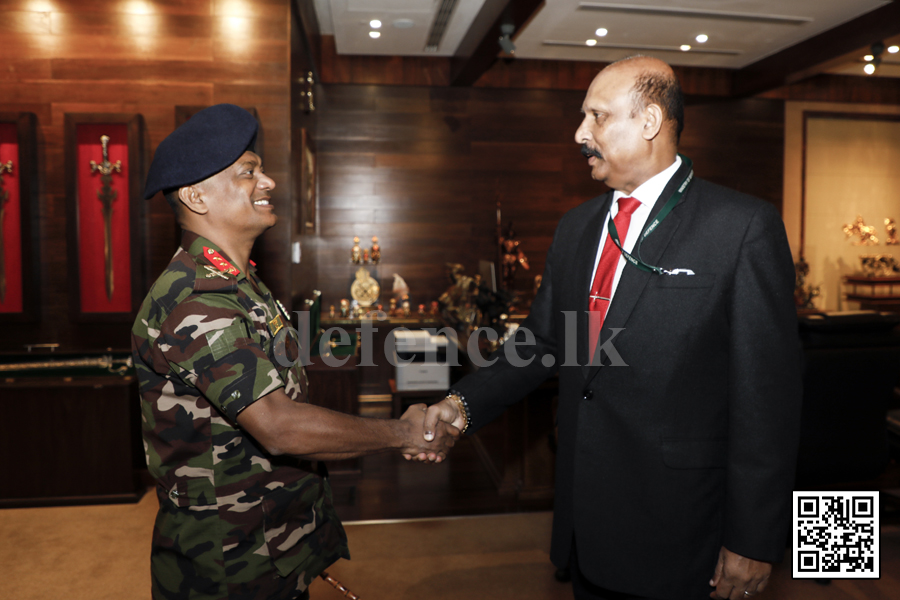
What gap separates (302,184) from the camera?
4656 millimetres

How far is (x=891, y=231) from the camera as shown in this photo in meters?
7.45

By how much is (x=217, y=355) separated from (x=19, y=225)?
3599 mm

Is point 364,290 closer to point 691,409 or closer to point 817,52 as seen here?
point 817,52

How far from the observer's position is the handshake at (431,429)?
180cm

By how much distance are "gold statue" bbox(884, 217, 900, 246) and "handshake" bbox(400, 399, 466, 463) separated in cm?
768

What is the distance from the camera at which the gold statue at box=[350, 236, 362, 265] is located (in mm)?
6352

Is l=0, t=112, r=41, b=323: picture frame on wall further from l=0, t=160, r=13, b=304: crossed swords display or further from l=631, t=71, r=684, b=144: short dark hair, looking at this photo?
l=631, t=71, r=684, b=144: short dark hair

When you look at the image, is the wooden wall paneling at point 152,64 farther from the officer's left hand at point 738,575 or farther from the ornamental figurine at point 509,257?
the officer's left hand at point 738,575

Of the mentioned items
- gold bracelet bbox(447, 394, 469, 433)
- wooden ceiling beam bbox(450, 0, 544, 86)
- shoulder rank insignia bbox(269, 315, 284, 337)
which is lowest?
gold bracelet bbox(447, 394, 469, 433)

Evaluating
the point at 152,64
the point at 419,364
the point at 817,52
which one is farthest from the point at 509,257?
the point at 152,64

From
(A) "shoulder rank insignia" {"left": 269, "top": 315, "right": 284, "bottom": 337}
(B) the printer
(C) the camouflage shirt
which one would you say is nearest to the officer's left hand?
(C) the camouflage shirt

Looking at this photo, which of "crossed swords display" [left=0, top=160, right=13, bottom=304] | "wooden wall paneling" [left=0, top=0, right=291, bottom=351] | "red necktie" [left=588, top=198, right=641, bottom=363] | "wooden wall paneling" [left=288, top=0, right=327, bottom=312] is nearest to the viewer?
"red necktie" [left=588, top=198, right=641, bottom=363]

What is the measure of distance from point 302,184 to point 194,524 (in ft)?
11.9

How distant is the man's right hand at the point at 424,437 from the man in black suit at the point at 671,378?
1.42ft
